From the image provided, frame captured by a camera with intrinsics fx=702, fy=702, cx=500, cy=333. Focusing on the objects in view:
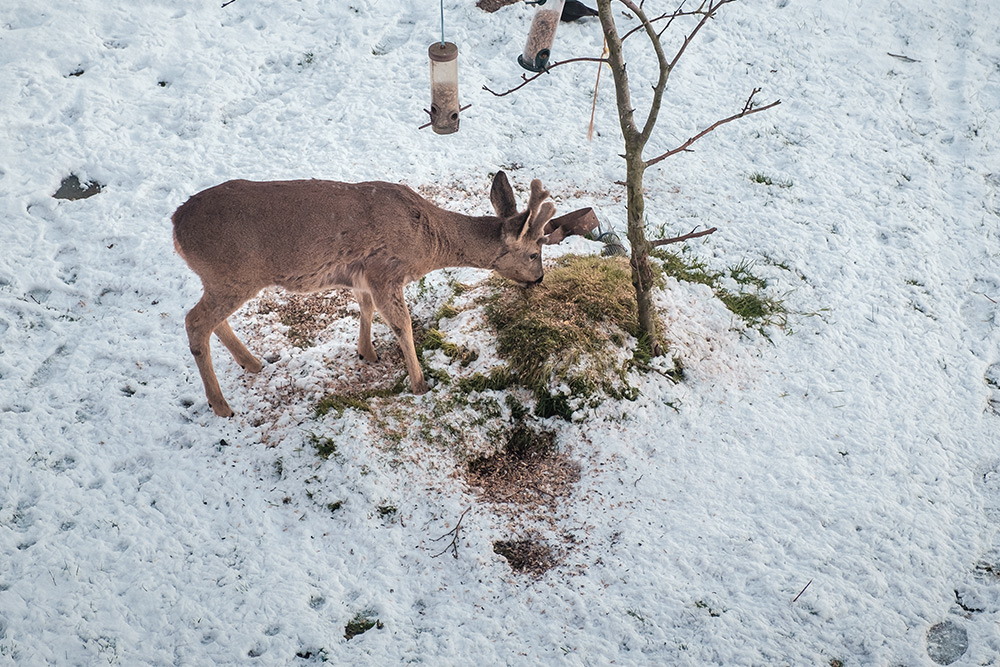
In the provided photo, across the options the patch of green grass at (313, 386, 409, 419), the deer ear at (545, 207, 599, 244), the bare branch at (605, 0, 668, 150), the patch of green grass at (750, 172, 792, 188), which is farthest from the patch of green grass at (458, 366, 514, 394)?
the patch of green grass at (750, 172, 792, 188)

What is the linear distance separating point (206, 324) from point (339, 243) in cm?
107

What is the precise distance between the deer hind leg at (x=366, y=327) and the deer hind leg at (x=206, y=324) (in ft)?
2.97

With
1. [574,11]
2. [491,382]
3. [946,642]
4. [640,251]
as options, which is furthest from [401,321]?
[574,11]

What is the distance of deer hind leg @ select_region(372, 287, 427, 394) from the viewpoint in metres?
5.09

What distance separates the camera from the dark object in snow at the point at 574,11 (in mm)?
9172

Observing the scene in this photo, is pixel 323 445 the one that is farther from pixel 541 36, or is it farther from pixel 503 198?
pixel 541 36

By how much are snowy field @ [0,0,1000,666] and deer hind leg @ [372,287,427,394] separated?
19cm

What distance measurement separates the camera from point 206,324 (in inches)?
190

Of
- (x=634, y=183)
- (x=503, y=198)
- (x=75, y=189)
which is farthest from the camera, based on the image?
(x=75, y=189)

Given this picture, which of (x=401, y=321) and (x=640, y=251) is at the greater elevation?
(x=640, y=251)

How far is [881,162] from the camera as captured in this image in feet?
25.1

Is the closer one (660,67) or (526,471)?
(660,67)

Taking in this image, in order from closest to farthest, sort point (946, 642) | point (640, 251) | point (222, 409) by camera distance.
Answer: point (946, 642)
point (640, 251)
point (222, 409)

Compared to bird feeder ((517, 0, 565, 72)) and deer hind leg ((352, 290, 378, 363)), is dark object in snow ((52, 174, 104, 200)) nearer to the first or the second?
deer hind leg ((352, 290, 378, 363))
